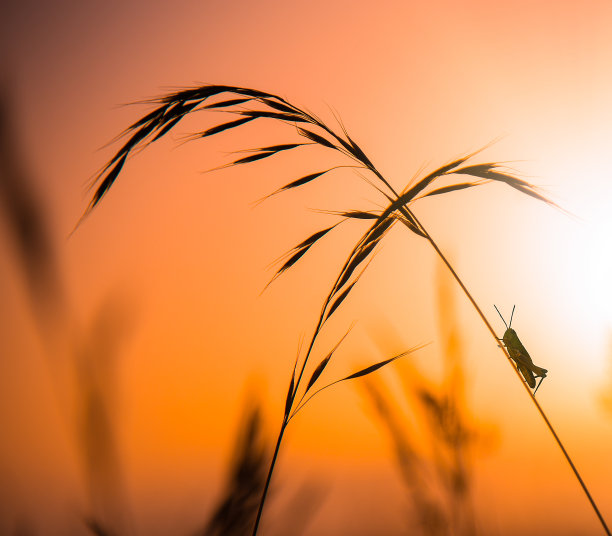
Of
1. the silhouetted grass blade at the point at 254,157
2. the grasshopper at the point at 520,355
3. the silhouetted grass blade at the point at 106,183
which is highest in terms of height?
the silhouetted grass blade at the point at 254,157

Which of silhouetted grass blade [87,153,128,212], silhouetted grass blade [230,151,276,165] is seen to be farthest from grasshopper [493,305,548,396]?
silhouetted grass blade [87,153,128,212]

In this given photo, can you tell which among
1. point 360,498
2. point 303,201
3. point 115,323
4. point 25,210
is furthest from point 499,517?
point 25,210

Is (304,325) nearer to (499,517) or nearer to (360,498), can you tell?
(360,498)

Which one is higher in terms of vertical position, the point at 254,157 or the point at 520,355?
the point at 254,157

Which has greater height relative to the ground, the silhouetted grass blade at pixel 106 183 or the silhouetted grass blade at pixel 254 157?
the silhouetted grass blade at pixel 254 157

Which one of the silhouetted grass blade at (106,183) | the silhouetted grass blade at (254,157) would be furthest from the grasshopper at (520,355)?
the silhouetted grass blade at (106,183)

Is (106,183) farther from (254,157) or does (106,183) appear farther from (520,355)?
(520,355)

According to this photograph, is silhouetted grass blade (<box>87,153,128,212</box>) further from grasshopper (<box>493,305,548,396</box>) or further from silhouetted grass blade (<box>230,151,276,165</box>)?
grasshopper (<box>493,305,548,396</box>)

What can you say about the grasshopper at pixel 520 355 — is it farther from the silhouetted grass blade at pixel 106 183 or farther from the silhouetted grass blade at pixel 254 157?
the silhouetted grass blade at pixel 106 183

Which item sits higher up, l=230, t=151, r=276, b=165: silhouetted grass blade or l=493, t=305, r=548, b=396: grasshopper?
l=230, t=151, r=276, b=165: silhouetted grass blade

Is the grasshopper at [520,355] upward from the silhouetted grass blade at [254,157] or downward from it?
downward

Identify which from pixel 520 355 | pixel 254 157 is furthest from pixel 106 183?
pixel 520 355
